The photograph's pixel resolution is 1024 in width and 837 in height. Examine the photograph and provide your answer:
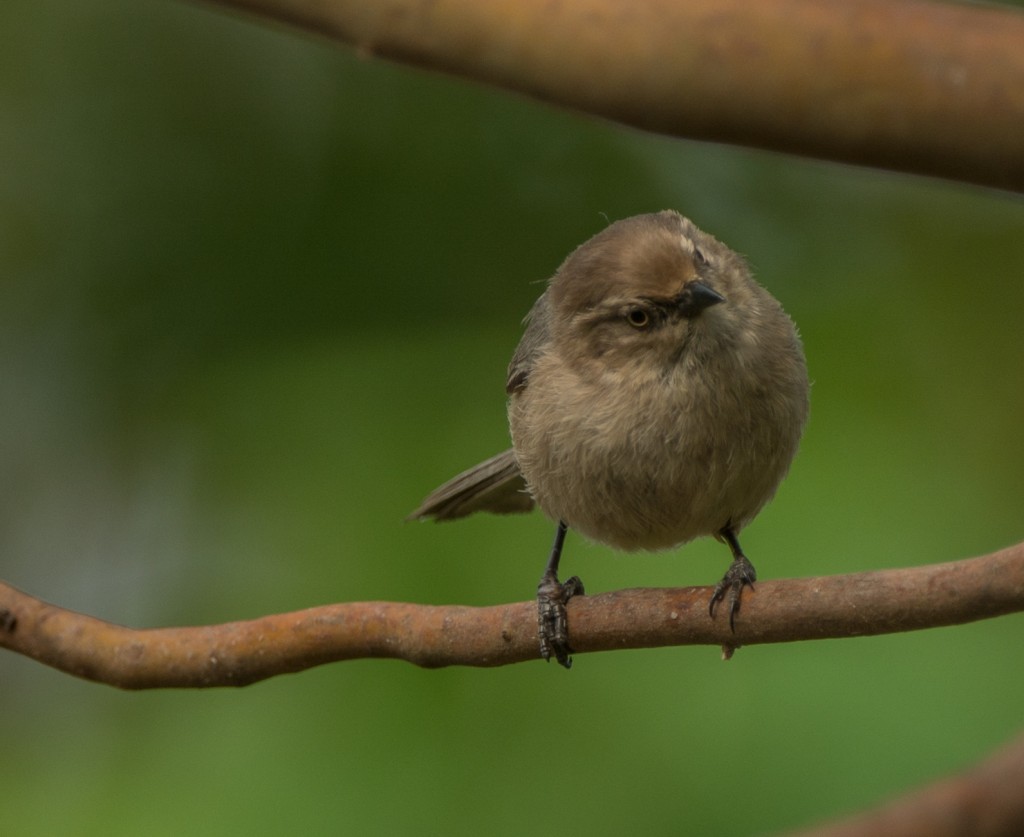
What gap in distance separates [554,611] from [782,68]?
1821mm

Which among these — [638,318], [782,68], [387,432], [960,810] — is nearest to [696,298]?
[638,318]

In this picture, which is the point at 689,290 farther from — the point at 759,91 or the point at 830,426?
the point at 759,91

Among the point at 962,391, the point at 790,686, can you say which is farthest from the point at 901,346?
the point at 790,686

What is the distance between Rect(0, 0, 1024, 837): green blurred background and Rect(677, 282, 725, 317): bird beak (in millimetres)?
943

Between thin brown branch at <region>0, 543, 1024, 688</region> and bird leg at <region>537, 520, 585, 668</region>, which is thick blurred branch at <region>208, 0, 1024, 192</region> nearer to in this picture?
thin brown branch at <region>0, 543, 1024, 688</region>

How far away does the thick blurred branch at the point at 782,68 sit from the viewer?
470 mm

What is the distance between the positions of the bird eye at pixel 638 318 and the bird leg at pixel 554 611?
555 mm

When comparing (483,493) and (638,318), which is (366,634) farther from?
(483,493)

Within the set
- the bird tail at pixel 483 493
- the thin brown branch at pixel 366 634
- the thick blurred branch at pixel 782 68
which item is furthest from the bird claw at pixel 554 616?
the thick blurred branch at pixel 782 68

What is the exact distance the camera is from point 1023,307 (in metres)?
3.20

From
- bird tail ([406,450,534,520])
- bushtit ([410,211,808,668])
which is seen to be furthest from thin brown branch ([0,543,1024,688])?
bird tail ([406,450,534,520])

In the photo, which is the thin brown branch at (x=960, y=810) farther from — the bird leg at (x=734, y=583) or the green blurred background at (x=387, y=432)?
the green blurred background at (x=387, y=432)

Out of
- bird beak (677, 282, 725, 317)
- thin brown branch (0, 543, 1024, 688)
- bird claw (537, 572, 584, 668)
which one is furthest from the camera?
bird beak (677, 282, 725, 317)

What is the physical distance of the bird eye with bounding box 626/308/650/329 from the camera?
7.63 ft
